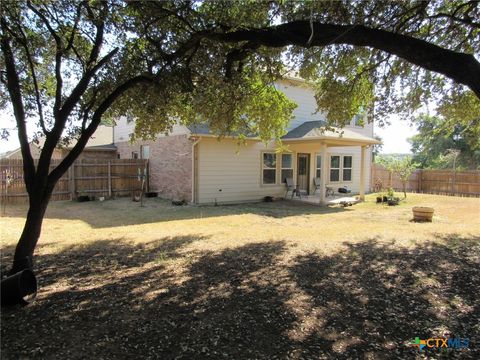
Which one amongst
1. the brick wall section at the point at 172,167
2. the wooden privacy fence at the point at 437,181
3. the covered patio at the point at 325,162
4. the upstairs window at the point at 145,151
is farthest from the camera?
the wooden privacy fence at the point at 437,181

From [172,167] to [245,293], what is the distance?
1141 centimetres

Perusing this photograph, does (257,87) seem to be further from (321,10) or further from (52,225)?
(52,225)

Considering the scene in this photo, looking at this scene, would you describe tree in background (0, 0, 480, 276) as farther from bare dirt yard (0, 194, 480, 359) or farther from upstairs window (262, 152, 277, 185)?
upstairs window (262, 152, 277, 185)

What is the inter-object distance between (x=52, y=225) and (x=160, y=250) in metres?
4.65

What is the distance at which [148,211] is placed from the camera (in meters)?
12.5

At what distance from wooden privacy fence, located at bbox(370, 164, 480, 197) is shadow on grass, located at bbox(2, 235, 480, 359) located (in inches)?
645

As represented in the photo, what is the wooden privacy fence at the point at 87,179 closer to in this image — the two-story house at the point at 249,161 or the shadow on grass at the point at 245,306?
the two-story house at the point at 249,161

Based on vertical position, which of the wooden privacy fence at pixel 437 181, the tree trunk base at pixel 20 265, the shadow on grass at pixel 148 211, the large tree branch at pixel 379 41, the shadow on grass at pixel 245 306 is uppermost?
the large tree branch at pixel 379 41

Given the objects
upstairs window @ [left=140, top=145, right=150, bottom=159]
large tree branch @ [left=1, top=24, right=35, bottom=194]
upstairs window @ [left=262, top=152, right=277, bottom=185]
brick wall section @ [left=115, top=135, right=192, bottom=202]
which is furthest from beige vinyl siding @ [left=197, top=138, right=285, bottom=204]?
large tree branch @ [left=1, top=24, right=35, bottom=194]

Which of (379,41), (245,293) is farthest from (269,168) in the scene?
(245,293)

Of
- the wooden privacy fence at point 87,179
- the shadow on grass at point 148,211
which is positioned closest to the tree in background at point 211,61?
the shadow on grass at point 148,211

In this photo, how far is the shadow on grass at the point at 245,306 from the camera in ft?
10.7

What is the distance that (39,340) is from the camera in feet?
11.0

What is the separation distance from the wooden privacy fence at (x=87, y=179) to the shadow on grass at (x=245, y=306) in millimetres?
9492
